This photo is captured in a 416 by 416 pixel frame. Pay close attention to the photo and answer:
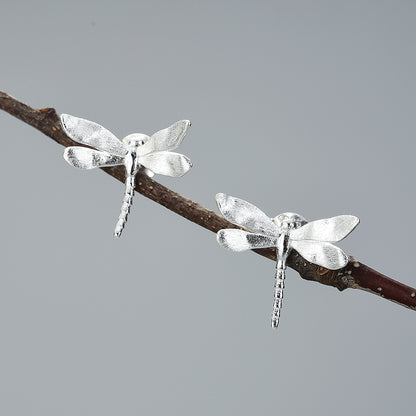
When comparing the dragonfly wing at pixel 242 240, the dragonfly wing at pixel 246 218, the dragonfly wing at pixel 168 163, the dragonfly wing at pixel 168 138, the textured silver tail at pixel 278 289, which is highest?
the dragonfly wing at pixel 168 138

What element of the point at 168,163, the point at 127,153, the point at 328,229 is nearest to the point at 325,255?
the point at 328,229

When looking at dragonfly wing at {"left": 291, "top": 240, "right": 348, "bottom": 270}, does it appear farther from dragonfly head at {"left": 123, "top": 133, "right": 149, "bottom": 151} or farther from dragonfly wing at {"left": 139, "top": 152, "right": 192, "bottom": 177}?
dragonfly head at {"left": 123, "top": 133, "right": 149, "bottom": 151}

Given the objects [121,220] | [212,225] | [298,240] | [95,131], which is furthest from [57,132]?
[298,240]

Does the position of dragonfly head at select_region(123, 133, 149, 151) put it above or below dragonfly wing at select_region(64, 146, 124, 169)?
above

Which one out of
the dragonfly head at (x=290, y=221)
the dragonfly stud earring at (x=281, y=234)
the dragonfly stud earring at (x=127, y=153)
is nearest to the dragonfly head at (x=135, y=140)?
the dragonfly stud earring at (x=127, y=153)

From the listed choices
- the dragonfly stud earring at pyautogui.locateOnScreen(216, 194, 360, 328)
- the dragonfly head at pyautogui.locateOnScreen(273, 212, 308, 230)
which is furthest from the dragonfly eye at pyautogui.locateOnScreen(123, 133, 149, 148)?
the dragonfly head at pyautogui.locateOnScreen(273, 212, 308, 230)

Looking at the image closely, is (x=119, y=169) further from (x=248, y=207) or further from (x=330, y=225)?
(x=330, y=225)

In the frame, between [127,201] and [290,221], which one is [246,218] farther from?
[127,201]

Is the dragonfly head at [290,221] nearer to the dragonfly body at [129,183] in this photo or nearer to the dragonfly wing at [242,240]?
the dragonfly wing at [242,240]
